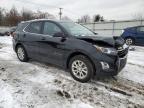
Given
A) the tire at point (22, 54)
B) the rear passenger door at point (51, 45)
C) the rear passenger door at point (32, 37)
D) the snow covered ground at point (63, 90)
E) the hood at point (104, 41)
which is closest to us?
the snow covered ground at point (63, 90)

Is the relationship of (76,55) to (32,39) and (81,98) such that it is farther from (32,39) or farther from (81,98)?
(32,39)

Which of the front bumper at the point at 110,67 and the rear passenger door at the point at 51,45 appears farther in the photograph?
the rear passenger door at the point at 51,45

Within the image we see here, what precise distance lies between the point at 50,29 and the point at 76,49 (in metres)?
1.43

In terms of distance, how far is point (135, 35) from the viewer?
13094 mm

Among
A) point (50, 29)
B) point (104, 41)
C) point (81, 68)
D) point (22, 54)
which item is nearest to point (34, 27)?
point (50, 29)

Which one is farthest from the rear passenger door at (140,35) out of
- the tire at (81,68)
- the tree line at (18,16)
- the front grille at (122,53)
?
the tree line at (18,16)

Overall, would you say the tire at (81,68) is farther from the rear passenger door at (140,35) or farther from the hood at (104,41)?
the rear passenger door at (140,35)

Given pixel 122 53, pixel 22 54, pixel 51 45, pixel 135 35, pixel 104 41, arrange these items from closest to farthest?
pixel 104 41, pixel 122 53, pixel 51 45, pixel 22 54, pixel 135 35

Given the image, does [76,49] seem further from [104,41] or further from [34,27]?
[34,27]

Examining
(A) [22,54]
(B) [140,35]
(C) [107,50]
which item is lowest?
(A) [22,54]

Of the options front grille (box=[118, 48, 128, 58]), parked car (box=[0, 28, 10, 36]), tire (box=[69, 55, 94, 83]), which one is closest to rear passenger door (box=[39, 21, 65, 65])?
tire (box=[69, 55, 94, 83])

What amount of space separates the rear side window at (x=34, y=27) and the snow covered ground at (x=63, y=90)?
1.36m

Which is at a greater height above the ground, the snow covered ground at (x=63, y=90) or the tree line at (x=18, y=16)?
the tree line at (x=18, y=16)

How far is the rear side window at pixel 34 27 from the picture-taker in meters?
6.25
